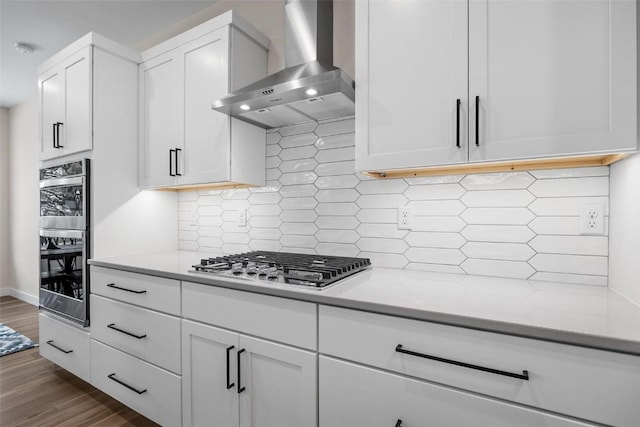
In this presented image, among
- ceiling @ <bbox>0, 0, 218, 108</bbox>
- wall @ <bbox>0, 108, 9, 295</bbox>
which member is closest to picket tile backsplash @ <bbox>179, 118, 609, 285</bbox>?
ceiling @ <bbox>0, 0, 218, 108</bbox>

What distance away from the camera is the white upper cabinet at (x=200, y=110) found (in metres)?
1.94

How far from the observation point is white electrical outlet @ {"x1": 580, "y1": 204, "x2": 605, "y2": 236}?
4.17 feet

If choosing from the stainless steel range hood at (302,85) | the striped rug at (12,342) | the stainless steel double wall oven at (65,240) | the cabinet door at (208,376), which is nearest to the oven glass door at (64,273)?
the stainless steel double wall oven at (65,240)

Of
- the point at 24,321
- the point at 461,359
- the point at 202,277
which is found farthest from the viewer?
the point at 24,321

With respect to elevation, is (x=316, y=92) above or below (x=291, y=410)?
above

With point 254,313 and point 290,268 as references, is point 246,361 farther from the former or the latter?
point 290,268

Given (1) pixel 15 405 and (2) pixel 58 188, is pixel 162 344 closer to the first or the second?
(1) pixel 15 405

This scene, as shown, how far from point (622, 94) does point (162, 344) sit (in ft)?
6.89

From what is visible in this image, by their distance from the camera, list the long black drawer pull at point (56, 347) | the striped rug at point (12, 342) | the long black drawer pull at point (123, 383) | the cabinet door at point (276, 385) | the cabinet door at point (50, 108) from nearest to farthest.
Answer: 1. the cabinet door at point (276, 385)
2. the long black drawer pull at point (123, 383)
3. the long black drawer pull at point (56, 347)
4. the cabinet door at point (50, 108)
5. the striped rug at point (12, 342)

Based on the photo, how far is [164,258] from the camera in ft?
6.98

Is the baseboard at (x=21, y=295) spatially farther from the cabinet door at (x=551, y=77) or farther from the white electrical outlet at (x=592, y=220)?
Answer: the white electrical outlet at (x=592, y=220)

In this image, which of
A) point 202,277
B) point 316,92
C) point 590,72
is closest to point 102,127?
point 202,277

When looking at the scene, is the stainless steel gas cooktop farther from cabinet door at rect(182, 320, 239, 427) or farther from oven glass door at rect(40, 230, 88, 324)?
oven glass door at rect(40, 230, 88, 324)

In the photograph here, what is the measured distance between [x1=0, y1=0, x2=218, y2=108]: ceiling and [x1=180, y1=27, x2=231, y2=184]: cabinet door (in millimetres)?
725
